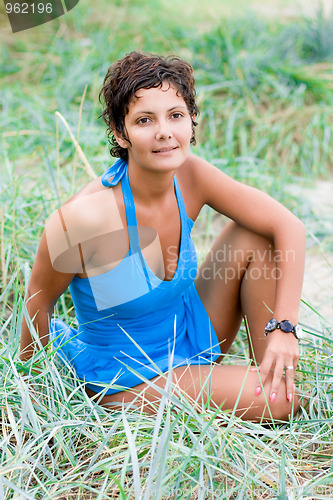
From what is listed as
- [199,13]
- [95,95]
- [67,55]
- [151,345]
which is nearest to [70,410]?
[151,345]

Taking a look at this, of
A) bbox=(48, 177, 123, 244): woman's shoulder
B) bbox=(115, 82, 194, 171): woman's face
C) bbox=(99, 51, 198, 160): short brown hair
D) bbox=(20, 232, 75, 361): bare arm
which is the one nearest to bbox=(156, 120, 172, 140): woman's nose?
bbox=(115, 82, 194, 171): woman's face

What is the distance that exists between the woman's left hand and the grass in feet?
0.23

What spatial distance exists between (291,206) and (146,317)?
5.45 ft

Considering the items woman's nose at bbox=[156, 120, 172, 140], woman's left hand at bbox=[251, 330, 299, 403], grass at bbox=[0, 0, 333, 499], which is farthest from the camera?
woman's left hand at bbox=[251, 330, 299, 403]

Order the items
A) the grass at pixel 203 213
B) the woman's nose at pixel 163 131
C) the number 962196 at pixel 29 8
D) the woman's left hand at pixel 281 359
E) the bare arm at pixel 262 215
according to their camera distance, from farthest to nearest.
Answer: the number 962196 at pixel 29 8
the bare arm at pixel 262 215
the woman's left hand at pixel 281 359
the woman's nose at pixel 163 131
the grass at pixel 203 213

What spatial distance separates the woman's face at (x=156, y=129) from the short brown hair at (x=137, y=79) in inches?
0.8

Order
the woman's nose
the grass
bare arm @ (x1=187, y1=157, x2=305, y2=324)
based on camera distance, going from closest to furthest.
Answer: the grass < the woman's nose < bare arm @ (x1=187, y1=157, x2=305, y2=324)

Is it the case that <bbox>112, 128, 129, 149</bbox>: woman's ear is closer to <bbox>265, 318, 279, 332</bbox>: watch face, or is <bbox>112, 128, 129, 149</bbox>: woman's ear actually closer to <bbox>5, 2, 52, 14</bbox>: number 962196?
<bbox>265, 318, 279, 332</bbox>: watch face

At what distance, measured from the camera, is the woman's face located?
5.08 feet

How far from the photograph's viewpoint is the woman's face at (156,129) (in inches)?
60.9

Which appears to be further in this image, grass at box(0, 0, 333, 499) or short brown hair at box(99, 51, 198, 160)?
short brown hair at box(99, 51, 198, 160)

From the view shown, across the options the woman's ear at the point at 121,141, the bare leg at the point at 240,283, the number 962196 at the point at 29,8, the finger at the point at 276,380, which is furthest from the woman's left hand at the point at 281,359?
the number 962196 at the point at 29,8

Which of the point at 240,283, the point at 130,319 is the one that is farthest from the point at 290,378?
the point at 130,319

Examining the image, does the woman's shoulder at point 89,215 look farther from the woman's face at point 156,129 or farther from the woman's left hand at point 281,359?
the woman's left hand at point 281,359
